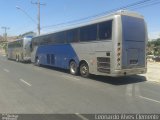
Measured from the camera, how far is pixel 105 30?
575 inches

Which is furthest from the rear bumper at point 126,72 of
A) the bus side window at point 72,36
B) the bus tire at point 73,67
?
the bus side window at point 72,36

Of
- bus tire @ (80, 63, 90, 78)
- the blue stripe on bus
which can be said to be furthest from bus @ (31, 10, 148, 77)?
the blue stripe on bus

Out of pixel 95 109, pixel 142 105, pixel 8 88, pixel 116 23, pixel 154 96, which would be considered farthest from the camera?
pixel 116 23

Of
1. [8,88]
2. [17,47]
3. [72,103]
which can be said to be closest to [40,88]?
[8,88]

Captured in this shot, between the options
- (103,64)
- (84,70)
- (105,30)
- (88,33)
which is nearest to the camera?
(105,30)

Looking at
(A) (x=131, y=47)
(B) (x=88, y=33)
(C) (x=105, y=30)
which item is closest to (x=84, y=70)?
(B) (x=88, y=33)

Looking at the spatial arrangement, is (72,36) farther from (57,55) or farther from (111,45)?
(111,45)

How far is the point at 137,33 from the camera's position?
578 inches

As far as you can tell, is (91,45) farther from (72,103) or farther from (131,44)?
(72,103)

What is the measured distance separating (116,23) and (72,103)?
603 centimetres

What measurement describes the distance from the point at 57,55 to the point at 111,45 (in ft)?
26.7

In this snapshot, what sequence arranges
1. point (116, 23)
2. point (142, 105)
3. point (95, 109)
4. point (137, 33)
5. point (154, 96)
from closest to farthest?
point (95, 109)
point (142, 105)
point (154, 96)
point (116, 23)
point (137, 33)

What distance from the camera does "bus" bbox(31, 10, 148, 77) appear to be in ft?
45.5

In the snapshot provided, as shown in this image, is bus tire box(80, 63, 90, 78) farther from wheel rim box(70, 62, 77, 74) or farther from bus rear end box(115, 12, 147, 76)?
bus rear end box(115, 12, 147, 76)
